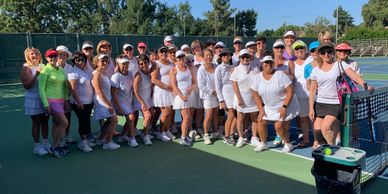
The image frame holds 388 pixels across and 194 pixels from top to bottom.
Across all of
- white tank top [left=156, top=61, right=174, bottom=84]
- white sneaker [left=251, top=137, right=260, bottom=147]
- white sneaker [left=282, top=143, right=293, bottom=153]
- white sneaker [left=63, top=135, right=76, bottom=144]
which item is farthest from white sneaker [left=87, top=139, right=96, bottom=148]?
white sneaker [left=282, top=143, right=293, bottom=153]

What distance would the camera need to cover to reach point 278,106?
5852 mm

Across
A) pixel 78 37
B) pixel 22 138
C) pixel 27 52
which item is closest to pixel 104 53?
pixel 27 52

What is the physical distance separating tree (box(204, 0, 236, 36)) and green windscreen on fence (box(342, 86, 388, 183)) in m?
62.6

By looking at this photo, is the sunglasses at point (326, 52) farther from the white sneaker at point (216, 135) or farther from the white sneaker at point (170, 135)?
the white sneaker at point (170, 135)

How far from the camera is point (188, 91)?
669 centimetres

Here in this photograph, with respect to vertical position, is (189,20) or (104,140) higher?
(189,20)

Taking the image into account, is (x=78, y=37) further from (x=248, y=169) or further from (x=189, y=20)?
(x=189, y=20)

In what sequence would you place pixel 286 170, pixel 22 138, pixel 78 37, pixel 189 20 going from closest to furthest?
pixel 286 170, pixel 22 138, pixel 78 37, pixel 189 20

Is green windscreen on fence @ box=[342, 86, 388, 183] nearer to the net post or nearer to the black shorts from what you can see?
the net post

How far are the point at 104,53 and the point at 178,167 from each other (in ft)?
8.89

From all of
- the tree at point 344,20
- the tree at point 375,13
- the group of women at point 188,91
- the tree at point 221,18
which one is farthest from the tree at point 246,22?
the group of women at point 188,91

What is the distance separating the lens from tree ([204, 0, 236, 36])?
6812 cm

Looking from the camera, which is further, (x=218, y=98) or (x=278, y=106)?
(x=218, y=98)

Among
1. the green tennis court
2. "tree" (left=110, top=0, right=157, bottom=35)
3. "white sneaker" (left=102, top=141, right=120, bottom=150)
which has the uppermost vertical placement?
"tree" (left=110, top=0, right=157, bottom=35)
